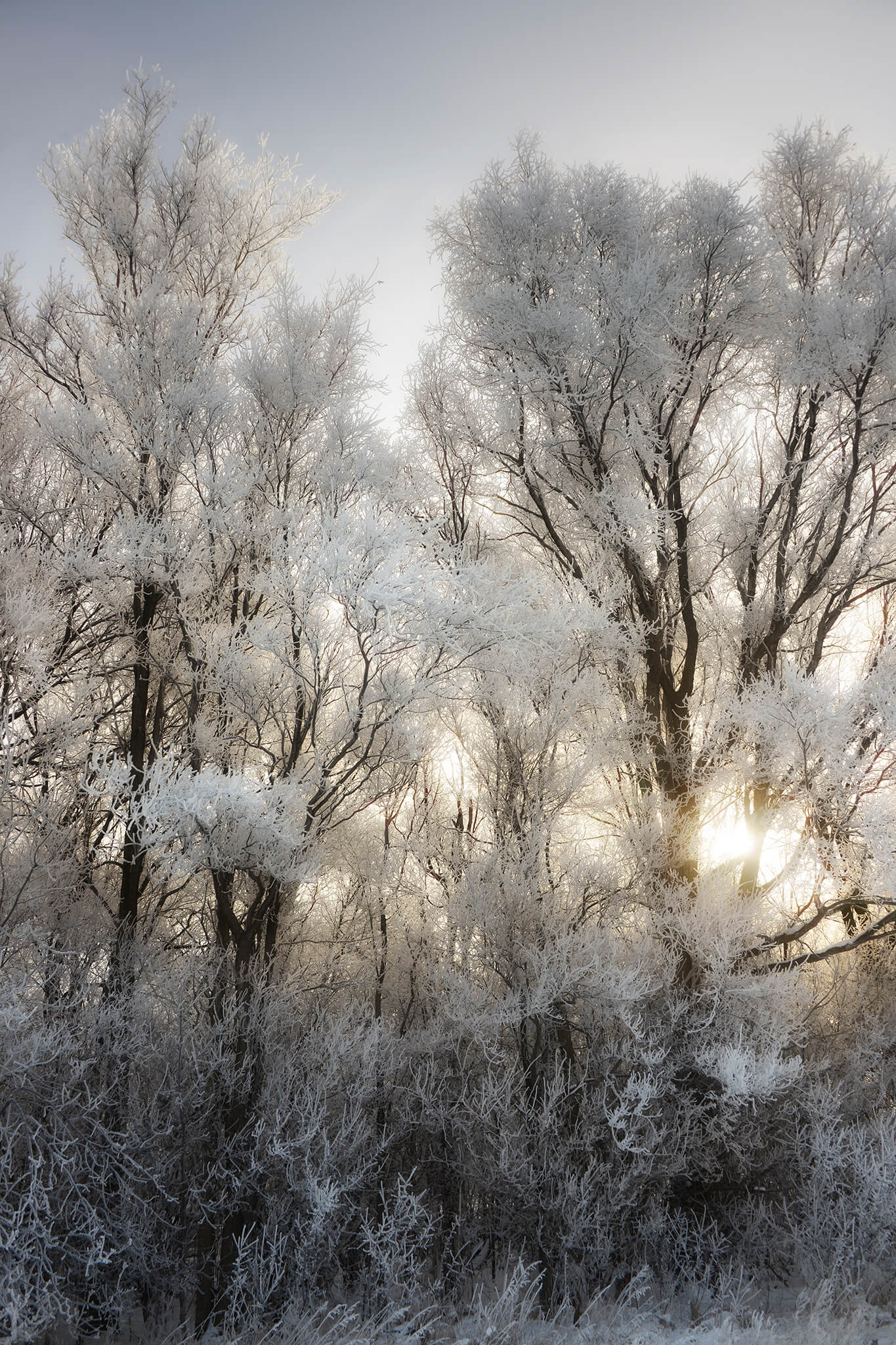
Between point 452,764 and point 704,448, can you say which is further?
point 452,764

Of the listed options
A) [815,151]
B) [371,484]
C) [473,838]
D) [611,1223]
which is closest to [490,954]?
[473,838]

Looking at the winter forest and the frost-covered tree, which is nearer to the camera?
the winter forest

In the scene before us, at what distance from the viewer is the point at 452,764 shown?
1085 centimetres

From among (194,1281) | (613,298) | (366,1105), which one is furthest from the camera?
(613,298)

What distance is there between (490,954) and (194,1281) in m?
3.83

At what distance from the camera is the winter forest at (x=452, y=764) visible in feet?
21.4

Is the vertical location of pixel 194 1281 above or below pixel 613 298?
below

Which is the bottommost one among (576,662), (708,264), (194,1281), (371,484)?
(194,1281)

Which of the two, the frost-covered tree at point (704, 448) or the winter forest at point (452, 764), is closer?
the winter forest at point (452, 764)

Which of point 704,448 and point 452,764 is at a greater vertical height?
point 704,448

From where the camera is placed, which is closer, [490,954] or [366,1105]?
[366,1105]

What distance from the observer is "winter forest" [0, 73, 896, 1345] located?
653cm

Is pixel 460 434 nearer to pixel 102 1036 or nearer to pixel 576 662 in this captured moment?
pixel 576 662

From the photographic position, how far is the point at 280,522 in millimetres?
7969
